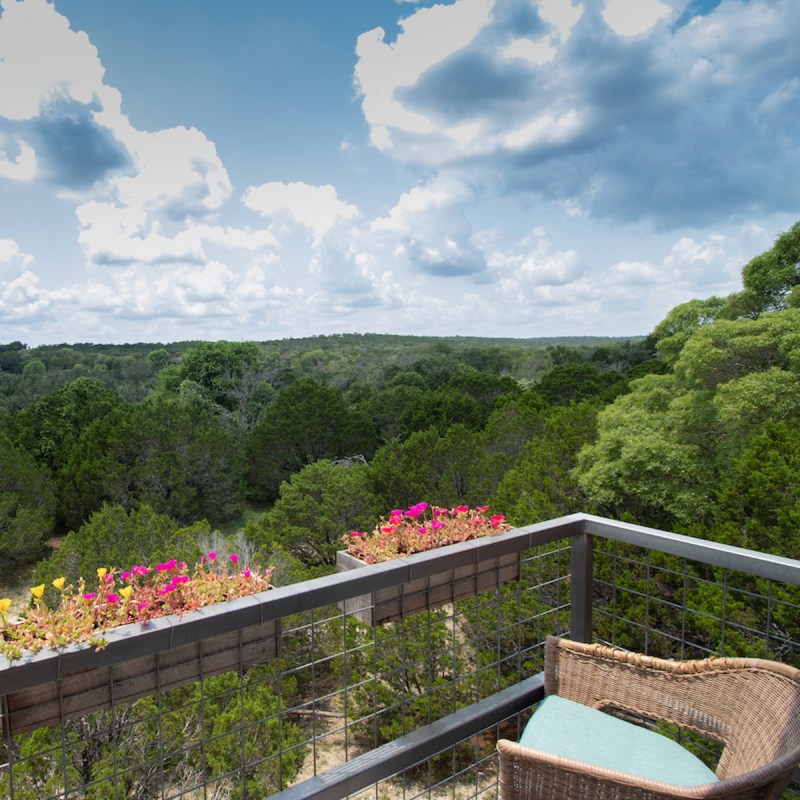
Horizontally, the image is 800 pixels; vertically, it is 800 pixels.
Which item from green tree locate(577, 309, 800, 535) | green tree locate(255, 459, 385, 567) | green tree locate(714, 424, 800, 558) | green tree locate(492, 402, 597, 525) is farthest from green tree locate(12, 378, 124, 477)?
green tree locate(714, 424, 800, 558)

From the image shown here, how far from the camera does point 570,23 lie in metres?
7.61

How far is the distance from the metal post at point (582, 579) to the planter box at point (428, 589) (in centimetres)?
26

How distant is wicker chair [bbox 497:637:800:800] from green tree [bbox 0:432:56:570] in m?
15.8

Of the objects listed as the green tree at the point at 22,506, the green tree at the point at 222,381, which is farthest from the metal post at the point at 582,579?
the green tree at the point at 222,381

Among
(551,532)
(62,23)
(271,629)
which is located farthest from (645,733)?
(62,23)

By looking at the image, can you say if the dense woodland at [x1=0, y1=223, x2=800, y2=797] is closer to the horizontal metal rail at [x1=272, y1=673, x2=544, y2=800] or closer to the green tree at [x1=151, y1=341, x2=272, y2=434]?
the green tree at [x1=151, y1=341, x2=272, y2=434]

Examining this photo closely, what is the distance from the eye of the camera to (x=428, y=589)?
5.92 feet

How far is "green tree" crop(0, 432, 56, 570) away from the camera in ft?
47.1

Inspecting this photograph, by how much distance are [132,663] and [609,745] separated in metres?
1.12

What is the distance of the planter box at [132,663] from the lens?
1160 mm

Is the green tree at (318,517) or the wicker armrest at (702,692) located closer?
the wicker armrest at (702,692)

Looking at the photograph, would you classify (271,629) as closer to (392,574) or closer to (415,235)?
(392,574)

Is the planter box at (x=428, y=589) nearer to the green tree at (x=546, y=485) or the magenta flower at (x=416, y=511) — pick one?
the magenta flower at (x=416, y=511)

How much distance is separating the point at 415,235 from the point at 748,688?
1894cm
